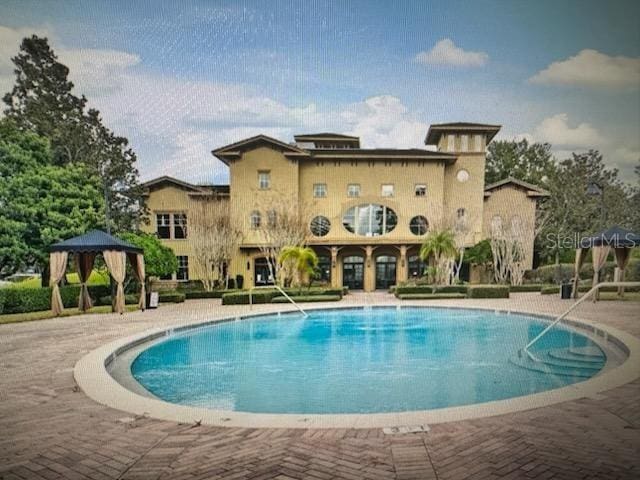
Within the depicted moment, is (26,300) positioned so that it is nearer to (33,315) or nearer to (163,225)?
(33,315)

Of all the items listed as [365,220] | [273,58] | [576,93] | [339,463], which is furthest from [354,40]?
[365,220]

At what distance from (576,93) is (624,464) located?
399 cm

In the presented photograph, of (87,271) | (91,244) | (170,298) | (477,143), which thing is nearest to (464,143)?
(477,143)

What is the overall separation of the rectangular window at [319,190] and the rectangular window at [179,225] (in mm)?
8705

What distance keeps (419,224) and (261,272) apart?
1098cm

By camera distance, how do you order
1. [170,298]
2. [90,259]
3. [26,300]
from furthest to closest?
[170,298] → [90,259] → [26,300]

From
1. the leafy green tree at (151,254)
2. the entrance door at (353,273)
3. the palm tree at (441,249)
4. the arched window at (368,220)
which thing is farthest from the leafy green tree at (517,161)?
the leafy green tree at (151,254)

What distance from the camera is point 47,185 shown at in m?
15.0

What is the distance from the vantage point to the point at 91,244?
1295 cm

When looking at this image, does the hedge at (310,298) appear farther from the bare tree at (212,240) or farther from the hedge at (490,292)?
the hedge at (490,292)

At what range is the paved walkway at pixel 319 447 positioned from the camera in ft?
9.16

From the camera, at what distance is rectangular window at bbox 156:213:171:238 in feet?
78.8

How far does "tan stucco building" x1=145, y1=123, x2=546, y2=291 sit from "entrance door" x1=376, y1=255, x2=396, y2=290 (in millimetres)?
312

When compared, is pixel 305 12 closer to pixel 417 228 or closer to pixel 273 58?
pixel 273 58
